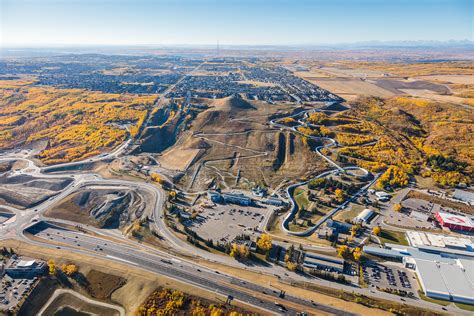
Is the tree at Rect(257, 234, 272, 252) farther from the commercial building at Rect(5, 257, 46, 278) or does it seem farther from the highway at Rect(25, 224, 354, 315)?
the commercial building at Rect(5, 257, 46, 278)

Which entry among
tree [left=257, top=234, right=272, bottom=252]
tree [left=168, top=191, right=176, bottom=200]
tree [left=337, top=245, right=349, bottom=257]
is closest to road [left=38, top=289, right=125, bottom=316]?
tree [left=257, top=234, right=272, bottom=252]

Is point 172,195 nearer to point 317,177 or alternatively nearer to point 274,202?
point 274,202

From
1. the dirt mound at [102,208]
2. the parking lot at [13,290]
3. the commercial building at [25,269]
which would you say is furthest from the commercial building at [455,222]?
the parking lot at [13,290]

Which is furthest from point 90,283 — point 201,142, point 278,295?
point 201,142

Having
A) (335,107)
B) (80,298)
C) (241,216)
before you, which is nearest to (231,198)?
(241,216)

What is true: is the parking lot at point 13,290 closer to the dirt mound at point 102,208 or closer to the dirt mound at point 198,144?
the dirt mound at point 102,208
